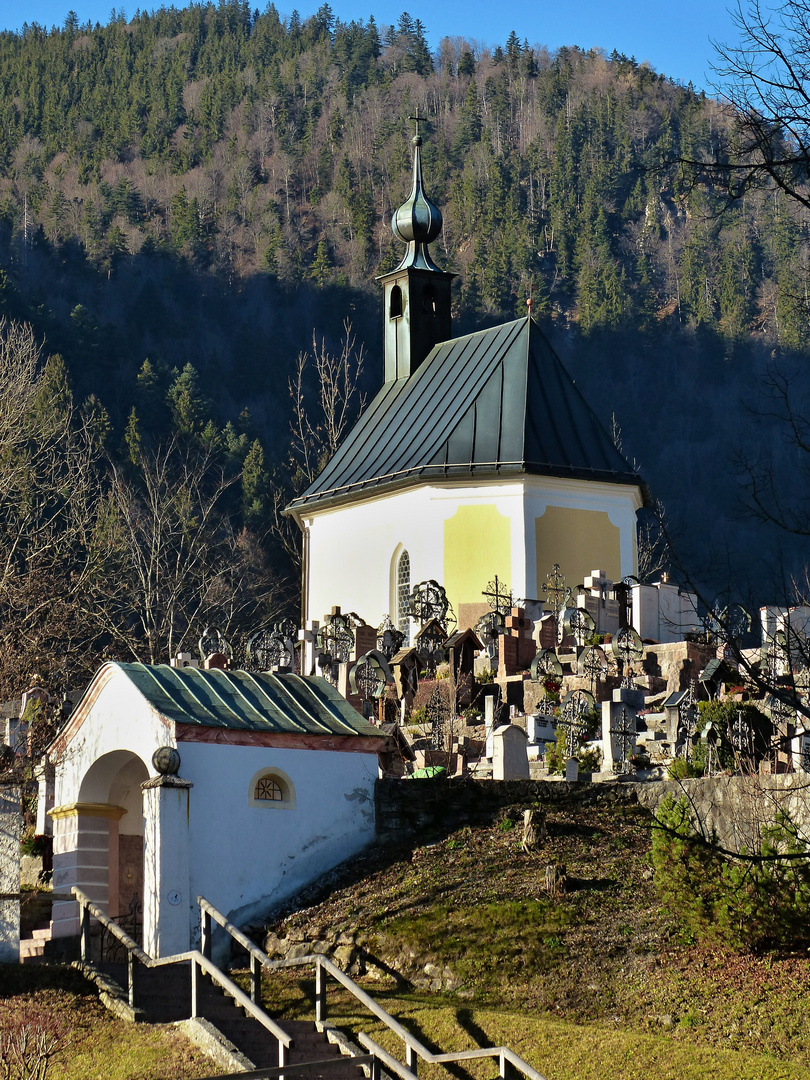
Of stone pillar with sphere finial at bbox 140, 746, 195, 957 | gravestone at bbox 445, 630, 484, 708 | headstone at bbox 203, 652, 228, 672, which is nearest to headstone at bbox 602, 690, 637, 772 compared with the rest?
gravestone at bbox 445, 630, 484, 708

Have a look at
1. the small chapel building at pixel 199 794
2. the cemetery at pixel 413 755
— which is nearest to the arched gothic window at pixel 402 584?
the cemetery at pixel 413 755

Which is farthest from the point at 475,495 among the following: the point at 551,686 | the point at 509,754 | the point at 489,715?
the point at 509,754

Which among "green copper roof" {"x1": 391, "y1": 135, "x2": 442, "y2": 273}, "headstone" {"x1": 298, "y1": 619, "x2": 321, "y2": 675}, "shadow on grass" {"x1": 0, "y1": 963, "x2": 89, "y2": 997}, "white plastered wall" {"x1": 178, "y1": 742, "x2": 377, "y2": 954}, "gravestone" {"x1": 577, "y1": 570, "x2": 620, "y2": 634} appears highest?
"green copper roof" {"x1": 391, "y1": 135, "x2": 442, "y2": 273}

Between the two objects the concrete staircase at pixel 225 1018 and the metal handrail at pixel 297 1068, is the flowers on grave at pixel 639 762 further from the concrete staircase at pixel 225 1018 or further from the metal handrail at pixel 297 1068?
the metal handrail at pixel 297 1068

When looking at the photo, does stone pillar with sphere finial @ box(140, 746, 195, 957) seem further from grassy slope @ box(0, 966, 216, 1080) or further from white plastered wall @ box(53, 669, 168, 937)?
grassy slope @ box(0, 966, 216, 1080)

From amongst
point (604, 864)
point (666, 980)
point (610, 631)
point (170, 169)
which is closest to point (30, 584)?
point (610, 631)

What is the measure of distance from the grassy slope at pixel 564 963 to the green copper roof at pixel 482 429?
16.2 metres

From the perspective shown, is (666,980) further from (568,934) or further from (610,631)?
(610,631)

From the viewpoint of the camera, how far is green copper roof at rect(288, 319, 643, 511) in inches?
1368

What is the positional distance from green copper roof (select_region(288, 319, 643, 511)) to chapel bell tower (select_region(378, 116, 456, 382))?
138 centimetres

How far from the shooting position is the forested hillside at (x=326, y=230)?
73.6 meters

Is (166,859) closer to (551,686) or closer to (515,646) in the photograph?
(551,686)

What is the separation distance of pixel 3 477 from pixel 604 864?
57.5ft

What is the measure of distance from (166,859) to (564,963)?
448 centimetres
